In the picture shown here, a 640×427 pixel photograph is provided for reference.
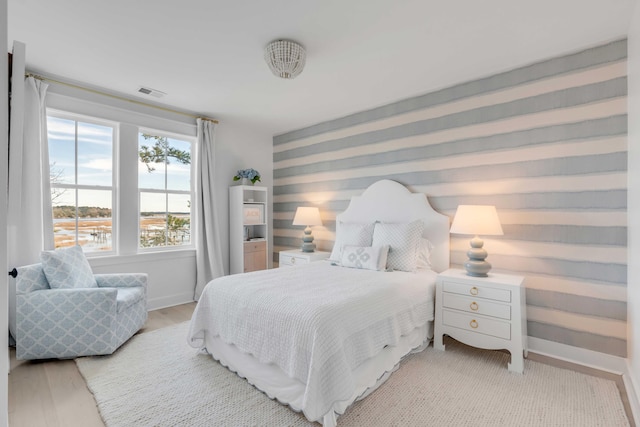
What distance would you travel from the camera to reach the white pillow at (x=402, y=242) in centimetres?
294

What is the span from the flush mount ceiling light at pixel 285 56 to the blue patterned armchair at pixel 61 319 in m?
2.28

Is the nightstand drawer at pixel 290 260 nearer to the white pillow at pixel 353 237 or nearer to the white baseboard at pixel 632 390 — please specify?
the white pillow at pixel 353 237

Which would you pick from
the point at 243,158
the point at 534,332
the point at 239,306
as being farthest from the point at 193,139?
the point at 534,332

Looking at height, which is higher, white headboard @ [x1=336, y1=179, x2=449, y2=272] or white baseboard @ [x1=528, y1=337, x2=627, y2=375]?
white headboard @ [x1=336, y1=179, x2=449, y2=272]

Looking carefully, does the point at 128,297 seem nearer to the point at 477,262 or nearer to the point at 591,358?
the point at 477,262

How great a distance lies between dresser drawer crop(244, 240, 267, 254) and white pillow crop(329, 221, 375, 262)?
155 cm

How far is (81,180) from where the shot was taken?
335 cm

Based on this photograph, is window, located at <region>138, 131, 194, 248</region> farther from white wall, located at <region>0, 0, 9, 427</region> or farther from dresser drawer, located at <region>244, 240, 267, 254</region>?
white wall, located at <region>0, 0, 9, 427</region>

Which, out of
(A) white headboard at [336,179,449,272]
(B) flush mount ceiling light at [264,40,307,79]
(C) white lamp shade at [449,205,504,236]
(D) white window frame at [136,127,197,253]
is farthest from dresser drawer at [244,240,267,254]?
(C) white lamp shade at [449,205,504,236]

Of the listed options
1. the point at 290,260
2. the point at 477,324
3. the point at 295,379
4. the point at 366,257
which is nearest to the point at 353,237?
the point at 366,257

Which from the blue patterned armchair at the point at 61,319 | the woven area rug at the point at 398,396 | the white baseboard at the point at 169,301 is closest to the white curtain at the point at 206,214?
the white baseboard at the point at 169,301

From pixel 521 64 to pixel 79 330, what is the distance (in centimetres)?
428

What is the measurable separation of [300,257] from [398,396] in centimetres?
219

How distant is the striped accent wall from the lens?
2338mm
